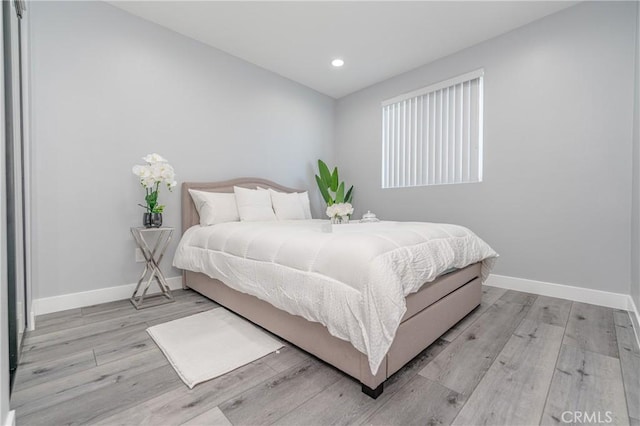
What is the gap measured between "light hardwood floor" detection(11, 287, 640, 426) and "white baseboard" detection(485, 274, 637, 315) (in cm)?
46

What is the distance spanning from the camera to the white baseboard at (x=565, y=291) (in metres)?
2.33

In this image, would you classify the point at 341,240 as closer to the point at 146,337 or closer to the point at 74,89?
the point at 146,337

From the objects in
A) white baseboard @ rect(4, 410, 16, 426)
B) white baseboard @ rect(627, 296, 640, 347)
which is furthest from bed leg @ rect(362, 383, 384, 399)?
white baseboard @ rect(627, 296, 640, 347)

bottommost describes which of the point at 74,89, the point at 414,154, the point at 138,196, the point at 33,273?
the point at 33,273

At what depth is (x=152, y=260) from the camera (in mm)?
2531

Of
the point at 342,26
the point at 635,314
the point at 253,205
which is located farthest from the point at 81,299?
the point at 635,314

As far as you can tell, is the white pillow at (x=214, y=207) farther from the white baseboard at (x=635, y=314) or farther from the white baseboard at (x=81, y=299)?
the white baseboard at (x=635, y=314)

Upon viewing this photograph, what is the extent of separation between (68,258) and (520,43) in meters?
4.61

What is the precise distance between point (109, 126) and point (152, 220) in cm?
92

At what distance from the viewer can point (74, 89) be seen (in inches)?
92.6

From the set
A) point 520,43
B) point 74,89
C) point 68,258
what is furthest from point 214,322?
point 520,43

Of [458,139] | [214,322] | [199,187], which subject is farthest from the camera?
[458,139]

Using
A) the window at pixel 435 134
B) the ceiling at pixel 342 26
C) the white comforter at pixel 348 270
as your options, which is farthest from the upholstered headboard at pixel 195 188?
the window at pixel 435 134

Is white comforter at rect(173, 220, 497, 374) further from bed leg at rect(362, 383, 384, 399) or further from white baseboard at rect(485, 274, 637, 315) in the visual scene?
white baseboard at rect(485, 274, 637, 315)
